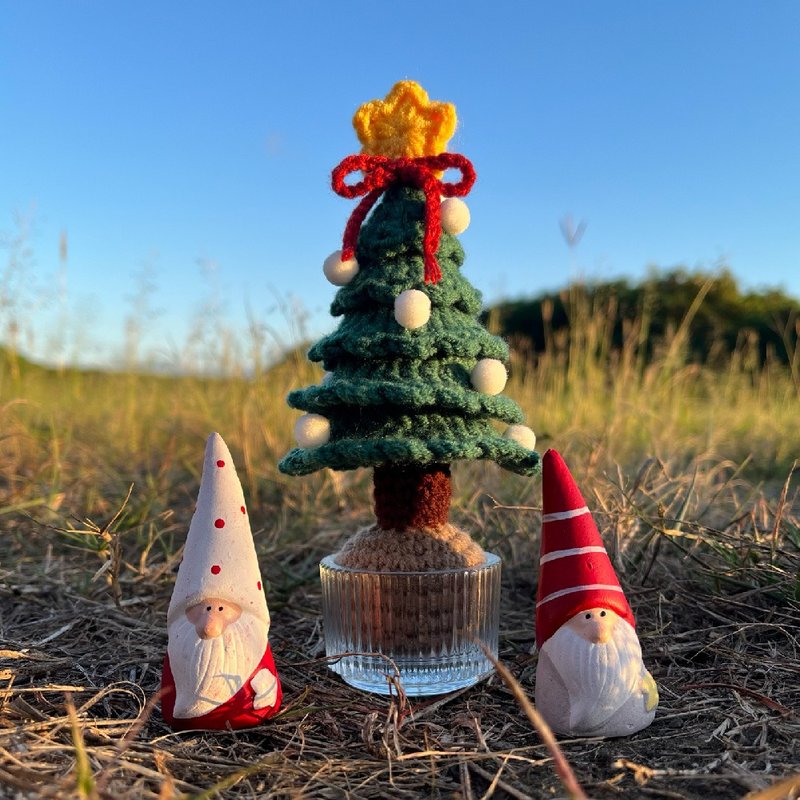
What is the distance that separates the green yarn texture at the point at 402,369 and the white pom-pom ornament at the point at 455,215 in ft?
0.16

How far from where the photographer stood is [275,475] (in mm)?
3016

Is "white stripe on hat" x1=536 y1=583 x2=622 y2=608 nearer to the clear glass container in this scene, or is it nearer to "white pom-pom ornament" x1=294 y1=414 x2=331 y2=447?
the clear glass container

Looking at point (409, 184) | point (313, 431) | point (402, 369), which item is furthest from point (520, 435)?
point (409, 184)

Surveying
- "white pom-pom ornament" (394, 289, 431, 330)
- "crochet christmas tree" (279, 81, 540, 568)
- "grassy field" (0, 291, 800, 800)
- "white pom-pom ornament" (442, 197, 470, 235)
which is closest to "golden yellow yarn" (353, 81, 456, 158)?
"crochet christmas tree" (279, 81, 540, 568)

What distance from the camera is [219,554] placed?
1.37 m

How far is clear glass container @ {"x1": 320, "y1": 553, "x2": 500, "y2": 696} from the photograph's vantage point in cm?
152

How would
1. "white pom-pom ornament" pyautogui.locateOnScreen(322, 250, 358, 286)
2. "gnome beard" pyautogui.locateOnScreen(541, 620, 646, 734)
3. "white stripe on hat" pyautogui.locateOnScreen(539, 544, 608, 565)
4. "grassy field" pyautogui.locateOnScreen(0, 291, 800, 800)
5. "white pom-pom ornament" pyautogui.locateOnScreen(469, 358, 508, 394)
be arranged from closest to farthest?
"grassy field" pyautogui.locateOnScreen(0, 291, 800, 800) → "gnome beard" pyautogui.locateOnScreen(541, 620, 646, 734) → "white stripe on hat" pyautogui.locateOnScreen(539, 544, 608, 565) → "white pom-pom ornament" pyautogui.locateOnScreen(469, 358, 508, 394) → "white pom-pom ornament" pyautogui.locateOnScreen(322, 250, 358, 286)

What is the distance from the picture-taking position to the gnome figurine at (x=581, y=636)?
129 cm

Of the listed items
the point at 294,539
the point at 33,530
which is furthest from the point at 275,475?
the point at 33,530

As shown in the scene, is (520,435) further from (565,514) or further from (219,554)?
(219,554)

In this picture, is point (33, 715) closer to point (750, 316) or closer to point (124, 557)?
point (124, 557)

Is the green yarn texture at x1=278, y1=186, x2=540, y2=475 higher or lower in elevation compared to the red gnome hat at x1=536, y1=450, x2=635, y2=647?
higher

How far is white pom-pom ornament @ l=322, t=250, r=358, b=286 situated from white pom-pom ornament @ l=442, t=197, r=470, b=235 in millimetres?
212

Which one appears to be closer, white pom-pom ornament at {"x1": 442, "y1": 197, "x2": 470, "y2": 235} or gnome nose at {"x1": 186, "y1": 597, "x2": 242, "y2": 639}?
gnome nose at {"x1": 186, "y1": 597, "x2": 242, "y2": 639}
